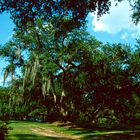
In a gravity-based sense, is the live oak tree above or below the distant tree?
above

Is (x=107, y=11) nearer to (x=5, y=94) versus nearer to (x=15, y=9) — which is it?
(x=15, y=9)

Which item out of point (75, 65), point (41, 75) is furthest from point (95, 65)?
point (41, 75)

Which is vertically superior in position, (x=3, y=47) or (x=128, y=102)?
(x=3, y=47)

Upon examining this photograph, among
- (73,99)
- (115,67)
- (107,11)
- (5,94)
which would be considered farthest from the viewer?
(5,94)

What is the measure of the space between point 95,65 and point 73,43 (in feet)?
14.8

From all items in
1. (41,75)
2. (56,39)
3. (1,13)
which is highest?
(56,39)

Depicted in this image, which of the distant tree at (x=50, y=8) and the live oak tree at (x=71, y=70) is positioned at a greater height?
the live oak tree at (x=71, y=70)

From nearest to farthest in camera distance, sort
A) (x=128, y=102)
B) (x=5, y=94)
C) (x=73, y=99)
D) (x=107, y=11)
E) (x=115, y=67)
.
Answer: (x=107, y=11) < (x=115, y=67) < (x=73, y=99) < (x=128, y=102) < (x=5, y=94)

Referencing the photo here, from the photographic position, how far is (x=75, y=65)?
143 ft

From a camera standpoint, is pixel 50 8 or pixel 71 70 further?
pixel 71 70

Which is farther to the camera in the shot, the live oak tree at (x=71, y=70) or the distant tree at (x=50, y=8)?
the live oak tree at (x=71, y=70)

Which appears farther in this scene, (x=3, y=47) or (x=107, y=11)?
(x=3, y=47)

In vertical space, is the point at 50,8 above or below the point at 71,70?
below

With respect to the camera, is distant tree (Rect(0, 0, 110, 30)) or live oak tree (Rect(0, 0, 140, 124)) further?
live oak tree (Rect(0, 0, 140, 124))
